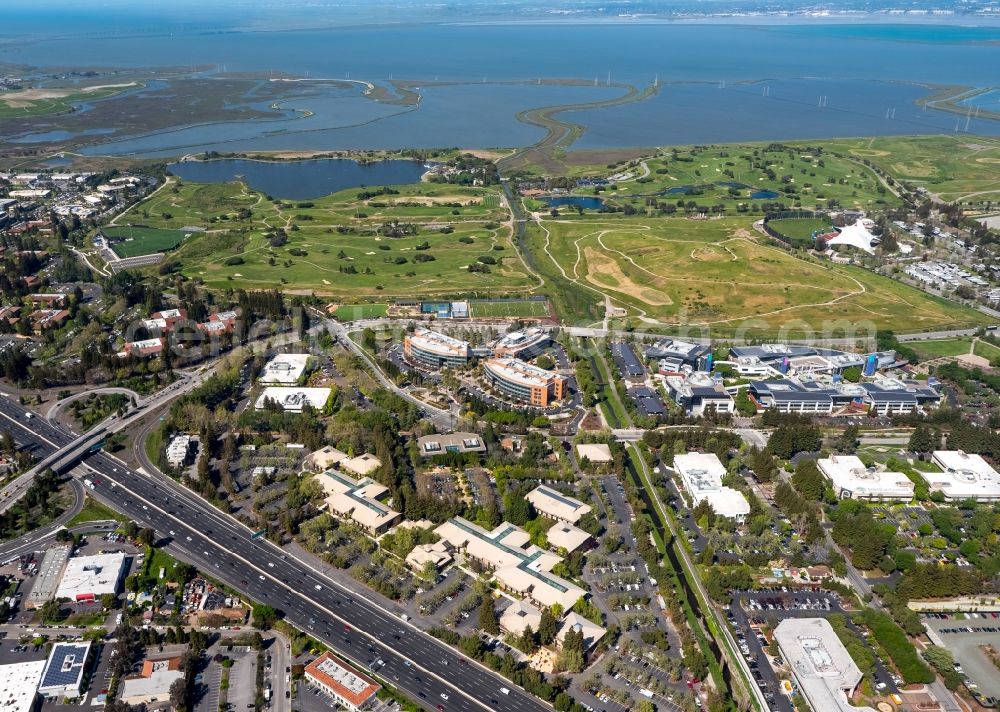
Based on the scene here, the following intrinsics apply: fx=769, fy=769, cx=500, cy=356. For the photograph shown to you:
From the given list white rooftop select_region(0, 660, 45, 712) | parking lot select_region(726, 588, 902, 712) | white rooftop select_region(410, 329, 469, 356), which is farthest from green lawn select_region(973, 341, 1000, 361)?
white rooftop select_region(0, 660, 45, 712)

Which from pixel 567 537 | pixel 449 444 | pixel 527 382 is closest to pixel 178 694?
pixel 567 537

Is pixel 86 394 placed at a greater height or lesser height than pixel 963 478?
greater

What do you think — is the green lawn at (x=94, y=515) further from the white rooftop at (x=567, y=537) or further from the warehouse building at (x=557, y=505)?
the white rooftop at (x=567, y=537)

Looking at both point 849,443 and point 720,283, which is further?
point 720,283

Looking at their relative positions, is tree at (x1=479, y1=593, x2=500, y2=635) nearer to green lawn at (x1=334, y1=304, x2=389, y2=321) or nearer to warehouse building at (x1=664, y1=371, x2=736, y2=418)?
warehouse building at (x1=664, y1=371, x2=736, y2=418)

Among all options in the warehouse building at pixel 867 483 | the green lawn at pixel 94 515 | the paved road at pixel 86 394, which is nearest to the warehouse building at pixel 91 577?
the green lawn at pixel 94 515

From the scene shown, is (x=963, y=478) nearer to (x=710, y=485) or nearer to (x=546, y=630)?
(x=710, y=485)
